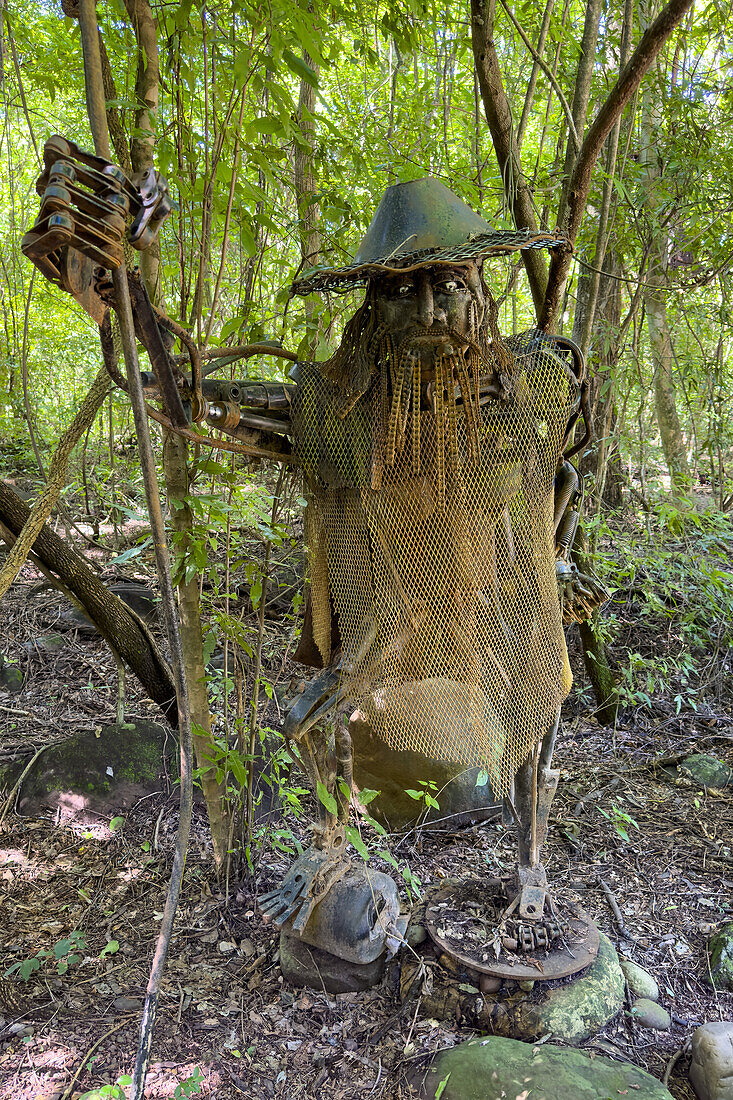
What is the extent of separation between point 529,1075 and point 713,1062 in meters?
0.54

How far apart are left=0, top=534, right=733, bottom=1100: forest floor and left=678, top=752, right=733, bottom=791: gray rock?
3.3 inches

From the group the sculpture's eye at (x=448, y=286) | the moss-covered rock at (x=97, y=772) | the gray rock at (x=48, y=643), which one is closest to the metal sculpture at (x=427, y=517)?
the sculpture's eye at (x=448, y=286)

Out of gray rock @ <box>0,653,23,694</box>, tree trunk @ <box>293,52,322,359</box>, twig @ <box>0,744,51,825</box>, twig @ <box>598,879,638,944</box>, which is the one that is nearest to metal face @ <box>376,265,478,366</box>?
tree trunk @ <box>293,52,322,359</box>

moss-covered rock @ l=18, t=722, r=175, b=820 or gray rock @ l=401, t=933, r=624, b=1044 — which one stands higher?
moss-covered rock @ l=18, t=722, r=175, b=820

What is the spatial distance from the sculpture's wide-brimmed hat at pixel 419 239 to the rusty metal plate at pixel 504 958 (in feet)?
7.00

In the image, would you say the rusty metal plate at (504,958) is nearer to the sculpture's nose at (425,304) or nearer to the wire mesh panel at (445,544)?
the wire mesh panel at (445,544)

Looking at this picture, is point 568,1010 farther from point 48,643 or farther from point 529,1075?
point 48,643

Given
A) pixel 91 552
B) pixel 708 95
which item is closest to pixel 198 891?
pixel 91 552

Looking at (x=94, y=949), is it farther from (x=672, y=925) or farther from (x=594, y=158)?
(x=594, y=158)

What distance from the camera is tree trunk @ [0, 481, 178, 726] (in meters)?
3.13

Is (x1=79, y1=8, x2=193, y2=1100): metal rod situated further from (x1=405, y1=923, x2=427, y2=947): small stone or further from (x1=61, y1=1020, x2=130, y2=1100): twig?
(x1=405, y1=923, x2=427, y2=947): small stone

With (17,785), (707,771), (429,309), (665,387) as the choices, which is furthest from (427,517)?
(665,387)

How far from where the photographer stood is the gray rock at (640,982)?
231 centimetres

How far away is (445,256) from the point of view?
1.67 meters
